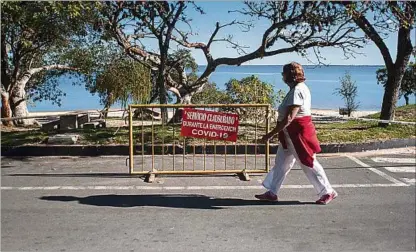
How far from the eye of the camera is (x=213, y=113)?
7.43 metres

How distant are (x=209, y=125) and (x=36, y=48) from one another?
30.3 feet

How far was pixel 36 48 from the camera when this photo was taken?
1471 cm

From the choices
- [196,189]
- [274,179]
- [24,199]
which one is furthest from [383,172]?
[24,199]

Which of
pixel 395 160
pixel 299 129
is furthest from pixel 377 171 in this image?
pixel 299 129

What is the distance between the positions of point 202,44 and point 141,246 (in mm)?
8164

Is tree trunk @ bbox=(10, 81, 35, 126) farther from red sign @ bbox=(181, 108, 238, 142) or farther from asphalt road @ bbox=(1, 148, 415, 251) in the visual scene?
red sign @ bbox=(181, 108, 238, 142)

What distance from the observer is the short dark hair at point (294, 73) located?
5.78m

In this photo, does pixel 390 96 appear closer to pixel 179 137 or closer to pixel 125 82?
pixel 179 137

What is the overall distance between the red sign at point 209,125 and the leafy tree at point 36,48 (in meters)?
2.91

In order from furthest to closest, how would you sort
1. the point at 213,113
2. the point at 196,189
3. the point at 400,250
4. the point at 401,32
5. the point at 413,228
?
the point at 401,32 → the point at 213,113 → the point at 196,189 → the point at 413,228 → the point at 400,250

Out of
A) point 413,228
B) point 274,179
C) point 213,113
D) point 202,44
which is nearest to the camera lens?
point 413,228

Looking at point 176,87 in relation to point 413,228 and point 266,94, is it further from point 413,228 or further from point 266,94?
point 413,228

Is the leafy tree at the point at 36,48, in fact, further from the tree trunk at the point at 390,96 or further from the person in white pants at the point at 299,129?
the tree trunk at the point at 390,96

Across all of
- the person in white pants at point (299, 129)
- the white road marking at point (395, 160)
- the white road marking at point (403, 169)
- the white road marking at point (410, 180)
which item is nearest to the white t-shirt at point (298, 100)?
the person in white pants at point (299, 129)
